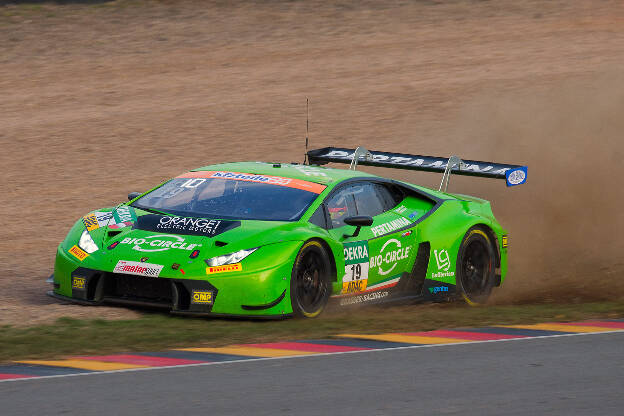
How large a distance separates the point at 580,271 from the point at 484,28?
1366 centimetres

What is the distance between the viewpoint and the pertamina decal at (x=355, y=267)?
9.48 meters

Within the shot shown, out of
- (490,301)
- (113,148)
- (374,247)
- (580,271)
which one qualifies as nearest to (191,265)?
(374,247)

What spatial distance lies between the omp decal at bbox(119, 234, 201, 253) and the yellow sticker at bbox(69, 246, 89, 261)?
0.97 feet

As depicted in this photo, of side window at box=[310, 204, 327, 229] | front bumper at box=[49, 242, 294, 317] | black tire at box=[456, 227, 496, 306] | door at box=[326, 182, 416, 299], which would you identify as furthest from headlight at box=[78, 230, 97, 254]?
black tire at box=[456, 227, 496, 306]

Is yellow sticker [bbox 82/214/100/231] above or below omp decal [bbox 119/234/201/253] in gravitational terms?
above

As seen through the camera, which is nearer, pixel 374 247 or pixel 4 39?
pixel 374 247

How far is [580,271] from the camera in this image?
12.1m

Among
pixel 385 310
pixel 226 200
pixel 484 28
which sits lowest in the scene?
pixel 385 310

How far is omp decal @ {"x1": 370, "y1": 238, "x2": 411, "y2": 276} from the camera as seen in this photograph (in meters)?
9.82

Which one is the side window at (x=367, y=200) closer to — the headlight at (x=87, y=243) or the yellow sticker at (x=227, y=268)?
the yellow sticker at (x=227, y=268)

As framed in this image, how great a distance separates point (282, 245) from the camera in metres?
8.92

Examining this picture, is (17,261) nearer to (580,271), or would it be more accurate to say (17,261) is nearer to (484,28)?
(580,271)

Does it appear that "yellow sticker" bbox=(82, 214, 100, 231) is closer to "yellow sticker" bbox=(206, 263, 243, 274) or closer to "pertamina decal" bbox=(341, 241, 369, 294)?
"yellow sticker" bbox=(206, 263, 243, 274)

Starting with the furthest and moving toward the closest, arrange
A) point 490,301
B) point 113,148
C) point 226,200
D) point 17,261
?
point 113,148 → point 17,261 → point 490,301 → point 226,200
